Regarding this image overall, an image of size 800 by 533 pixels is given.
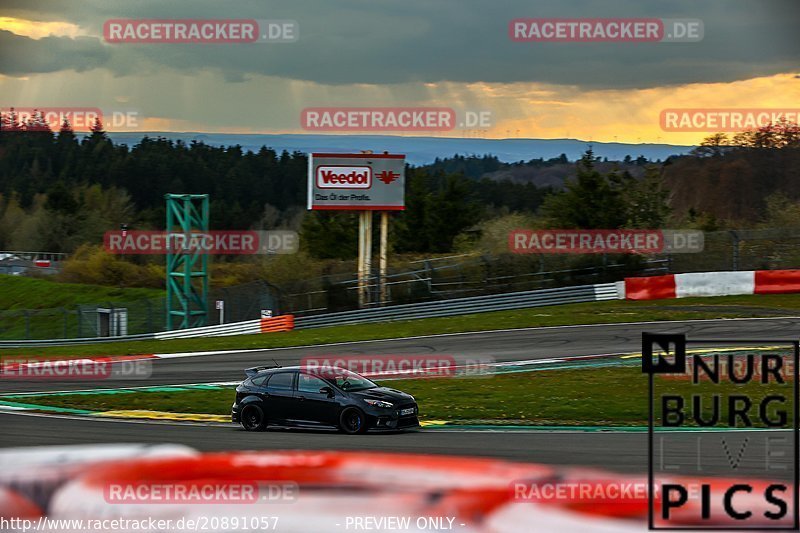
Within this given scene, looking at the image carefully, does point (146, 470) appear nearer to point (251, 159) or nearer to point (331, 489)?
point (331, 489)

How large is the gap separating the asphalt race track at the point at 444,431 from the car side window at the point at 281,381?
78cm

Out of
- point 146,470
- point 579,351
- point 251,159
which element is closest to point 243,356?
point 579,351

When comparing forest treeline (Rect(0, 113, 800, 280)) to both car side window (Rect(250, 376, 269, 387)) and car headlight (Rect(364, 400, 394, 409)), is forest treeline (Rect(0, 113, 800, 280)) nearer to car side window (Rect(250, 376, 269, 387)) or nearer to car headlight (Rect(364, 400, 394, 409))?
car side window (Rect(250, 376, 269, 387))

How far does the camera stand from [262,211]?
12062 centimetres

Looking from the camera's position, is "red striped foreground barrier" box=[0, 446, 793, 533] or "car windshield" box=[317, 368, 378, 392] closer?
"red striped foreground barrier" box=[0, 446, 793, 533]

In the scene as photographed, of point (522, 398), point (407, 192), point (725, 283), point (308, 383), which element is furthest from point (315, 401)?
point (407, 192)

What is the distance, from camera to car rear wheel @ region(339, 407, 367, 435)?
15500 millimetres

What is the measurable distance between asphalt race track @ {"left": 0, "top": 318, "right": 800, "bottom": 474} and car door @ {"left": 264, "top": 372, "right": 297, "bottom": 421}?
296 millimetres

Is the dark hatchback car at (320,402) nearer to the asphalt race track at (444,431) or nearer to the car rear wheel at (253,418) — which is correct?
the car rear wheel at (253,418)

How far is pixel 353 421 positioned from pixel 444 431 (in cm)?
161

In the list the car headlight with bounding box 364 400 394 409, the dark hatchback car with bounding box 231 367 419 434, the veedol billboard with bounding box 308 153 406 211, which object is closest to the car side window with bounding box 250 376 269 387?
the dark hatchback car with bounding box 231 367 419 434

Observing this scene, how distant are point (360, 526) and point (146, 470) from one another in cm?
289

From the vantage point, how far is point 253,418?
16.6 m

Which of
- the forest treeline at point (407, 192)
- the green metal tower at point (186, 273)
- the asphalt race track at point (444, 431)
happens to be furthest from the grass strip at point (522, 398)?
the green metal tower at point (186, 273)
